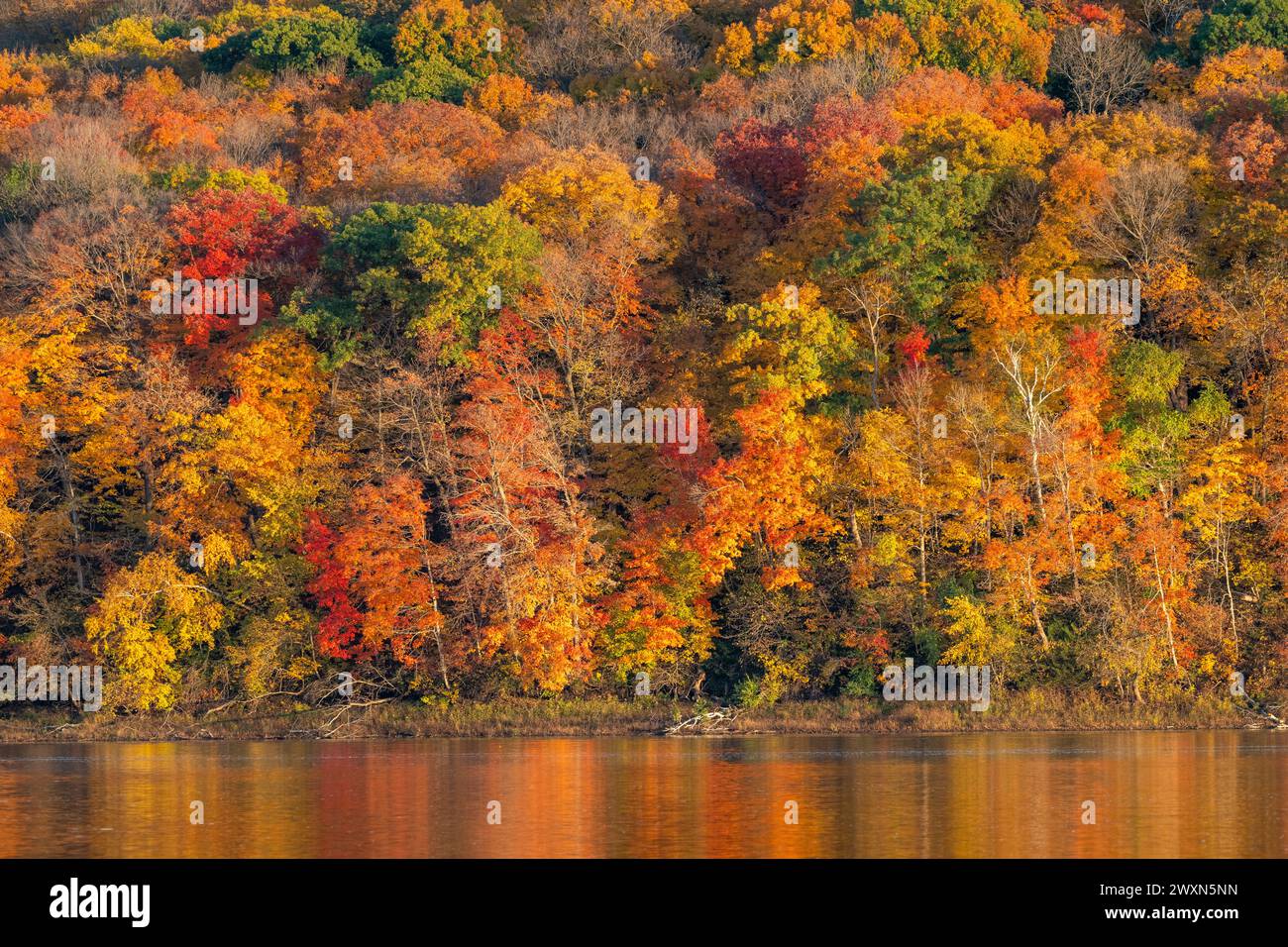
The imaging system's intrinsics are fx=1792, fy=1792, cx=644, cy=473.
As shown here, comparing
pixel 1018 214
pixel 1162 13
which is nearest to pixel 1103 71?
pixel 1162 13

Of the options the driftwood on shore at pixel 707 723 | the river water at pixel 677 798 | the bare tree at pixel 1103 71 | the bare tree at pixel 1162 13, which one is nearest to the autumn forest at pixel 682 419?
the driftwood on shore at pixel 707 723

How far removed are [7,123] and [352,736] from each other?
5212 centimetres

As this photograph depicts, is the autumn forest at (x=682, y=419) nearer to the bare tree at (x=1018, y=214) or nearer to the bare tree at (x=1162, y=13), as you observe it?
the bare tree at (x=1018, y=214)

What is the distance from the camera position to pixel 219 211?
2776 inches

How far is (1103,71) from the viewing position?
89.7 metres

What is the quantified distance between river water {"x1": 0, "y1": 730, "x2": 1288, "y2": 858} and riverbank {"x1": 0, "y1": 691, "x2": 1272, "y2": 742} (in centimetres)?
174

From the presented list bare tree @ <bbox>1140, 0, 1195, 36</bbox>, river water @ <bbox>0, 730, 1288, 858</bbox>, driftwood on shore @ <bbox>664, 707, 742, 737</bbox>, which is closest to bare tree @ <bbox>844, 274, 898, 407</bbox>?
driftwood on shore @ <bbox>664, 707, 742, 737</bbox>

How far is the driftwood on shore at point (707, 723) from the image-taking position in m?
56.1

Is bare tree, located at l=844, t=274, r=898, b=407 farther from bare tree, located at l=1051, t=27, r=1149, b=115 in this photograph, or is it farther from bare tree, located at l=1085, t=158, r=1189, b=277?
bare tree, located at l=1051, t=27, r=1149, b=115

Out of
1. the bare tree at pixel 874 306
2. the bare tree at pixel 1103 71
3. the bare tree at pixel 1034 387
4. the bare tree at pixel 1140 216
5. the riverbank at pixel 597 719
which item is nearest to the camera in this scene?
the riverbank at pixel 597 719

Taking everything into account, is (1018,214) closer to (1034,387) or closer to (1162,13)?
(1034,387)

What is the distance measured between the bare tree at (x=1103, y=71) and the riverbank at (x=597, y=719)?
41344 mm
